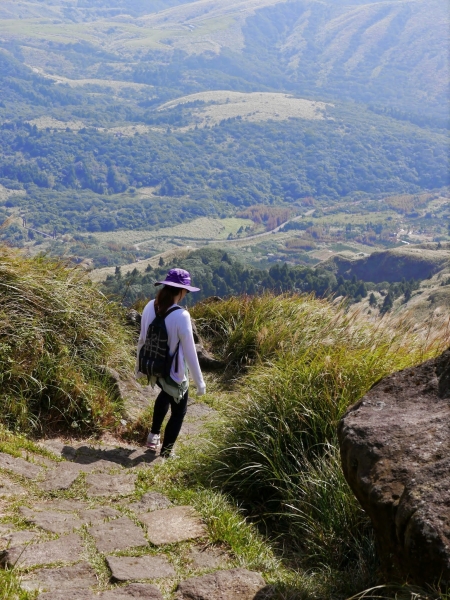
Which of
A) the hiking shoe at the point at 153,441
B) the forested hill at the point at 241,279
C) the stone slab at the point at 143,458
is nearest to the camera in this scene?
the stone slab at the point at 143,458

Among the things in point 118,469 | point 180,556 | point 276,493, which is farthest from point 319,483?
point 118,469

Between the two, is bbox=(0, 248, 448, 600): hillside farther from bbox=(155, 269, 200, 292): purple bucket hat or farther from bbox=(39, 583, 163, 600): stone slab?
bbox=(155, 269, 200, 292): purple bucket hat

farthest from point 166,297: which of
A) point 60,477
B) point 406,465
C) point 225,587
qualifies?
point 406,465

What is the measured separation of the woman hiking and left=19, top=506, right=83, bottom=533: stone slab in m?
1.95

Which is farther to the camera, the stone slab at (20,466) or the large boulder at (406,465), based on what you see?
the stone slab at (20,466)

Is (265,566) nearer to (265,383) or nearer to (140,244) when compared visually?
(265,383)

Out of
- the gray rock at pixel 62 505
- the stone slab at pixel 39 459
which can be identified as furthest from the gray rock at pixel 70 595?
the stone slab at pixel 39 459

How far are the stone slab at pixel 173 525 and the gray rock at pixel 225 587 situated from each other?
582 millimetres

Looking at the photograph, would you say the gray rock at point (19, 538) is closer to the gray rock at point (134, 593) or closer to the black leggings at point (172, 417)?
the gray rock at point (134, 593)

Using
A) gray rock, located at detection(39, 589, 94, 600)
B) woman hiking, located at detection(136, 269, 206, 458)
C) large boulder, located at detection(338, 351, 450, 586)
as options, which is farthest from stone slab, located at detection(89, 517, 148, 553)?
woman hiking, located at detection(136, 269, 206, 458)

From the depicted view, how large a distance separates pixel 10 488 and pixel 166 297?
234 centimetres

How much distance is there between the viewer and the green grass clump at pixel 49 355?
6.99 meters

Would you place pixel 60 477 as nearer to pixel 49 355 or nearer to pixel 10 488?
pixel 10 488

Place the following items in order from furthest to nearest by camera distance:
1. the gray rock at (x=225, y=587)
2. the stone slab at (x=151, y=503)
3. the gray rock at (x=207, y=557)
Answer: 1. the stone slab at (x=151, y=503)
2. the gray rock at (x=207, y=557)
3. the gray rock at (x=225, y=587)
